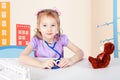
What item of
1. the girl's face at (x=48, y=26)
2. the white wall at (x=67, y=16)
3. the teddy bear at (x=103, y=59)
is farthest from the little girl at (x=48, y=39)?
the white wall at (x=67, y=16)

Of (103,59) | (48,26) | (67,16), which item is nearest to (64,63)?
(103,59)

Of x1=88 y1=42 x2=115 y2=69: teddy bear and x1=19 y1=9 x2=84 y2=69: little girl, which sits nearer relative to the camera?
x1=88 y1=42 x2=115 y2=69: teddy bear

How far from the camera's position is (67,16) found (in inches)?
104

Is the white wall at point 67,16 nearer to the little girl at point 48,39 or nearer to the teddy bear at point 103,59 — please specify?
the little girl at point 48,39

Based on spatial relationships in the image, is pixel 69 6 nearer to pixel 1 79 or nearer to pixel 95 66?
pixel 95 66

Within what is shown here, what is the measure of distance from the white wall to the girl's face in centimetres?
104

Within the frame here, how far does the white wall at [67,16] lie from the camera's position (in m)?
2.47

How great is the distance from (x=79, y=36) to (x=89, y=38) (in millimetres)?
105

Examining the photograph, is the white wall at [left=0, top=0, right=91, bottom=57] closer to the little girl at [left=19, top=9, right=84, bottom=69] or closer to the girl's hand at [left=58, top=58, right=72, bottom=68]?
the little girl at [left=19, top=9, right=84, bottom=69]

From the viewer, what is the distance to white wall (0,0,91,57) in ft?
8.10

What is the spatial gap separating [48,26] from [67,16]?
1.23m

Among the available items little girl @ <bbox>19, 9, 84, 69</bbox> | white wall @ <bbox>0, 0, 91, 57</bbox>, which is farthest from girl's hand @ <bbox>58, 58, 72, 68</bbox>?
white wall @ <bbox>0, 0, 91, 57</bbox>

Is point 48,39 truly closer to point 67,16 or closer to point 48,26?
point 48,26

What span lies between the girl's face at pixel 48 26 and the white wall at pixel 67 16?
1041mm
